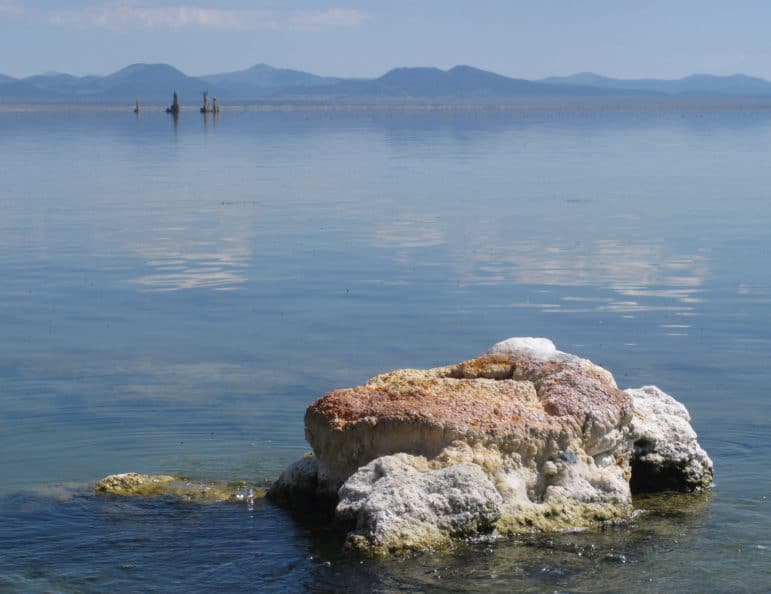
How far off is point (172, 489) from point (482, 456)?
2970 millimetres

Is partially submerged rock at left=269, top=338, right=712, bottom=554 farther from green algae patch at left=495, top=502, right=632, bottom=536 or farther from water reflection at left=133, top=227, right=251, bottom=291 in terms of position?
water reflection at left=133, top=227, right=251, bottom=291

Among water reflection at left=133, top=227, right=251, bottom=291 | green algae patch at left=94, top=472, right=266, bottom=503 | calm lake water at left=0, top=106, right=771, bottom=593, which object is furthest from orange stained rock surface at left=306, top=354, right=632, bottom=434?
water reflection at left=133, top=227, right=251, bottom=291

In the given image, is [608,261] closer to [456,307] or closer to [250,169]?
[456,307]

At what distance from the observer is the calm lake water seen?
9.51 m

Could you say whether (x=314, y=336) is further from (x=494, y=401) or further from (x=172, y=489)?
(x=494, y=401)

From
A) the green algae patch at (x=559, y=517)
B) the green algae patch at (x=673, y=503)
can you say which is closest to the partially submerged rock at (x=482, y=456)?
the green algae patch at (x=559, y=517)

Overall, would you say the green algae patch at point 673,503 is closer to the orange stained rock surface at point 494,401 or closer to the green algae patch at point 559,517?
the green algae patch at point 559,517

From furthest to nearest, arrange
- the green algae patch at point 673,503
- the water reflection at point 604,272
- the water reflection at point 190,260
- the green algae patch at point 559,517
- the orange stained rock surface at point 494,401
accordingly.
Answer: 1. the water reflection at point 190,260
2. the water reflection at point 604,272
3. the green algae patch at point 673,503
4. the orange stained rock surface at point 494,401
5. the green algae patch at point 559,517

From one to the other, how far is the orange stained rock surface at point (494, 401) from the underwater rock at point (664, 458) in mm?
559

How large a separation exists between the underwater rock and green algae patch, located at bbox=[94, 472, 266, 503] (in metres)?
3.26

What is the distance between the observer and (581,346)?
1684 cm

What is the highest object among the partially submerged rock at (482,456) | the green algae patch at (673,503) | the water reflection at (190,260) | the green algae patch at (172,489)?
the partially submerged rock at (482,456)

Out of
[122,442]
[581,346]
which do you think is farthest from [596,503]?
[581,346]

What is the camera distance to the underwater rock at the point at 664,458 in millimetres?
11211
